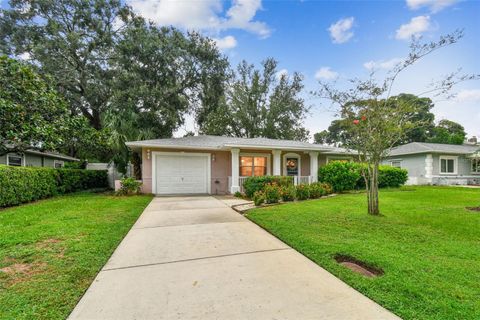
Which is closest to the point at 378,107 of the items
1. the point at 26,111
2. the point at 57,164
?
the point at 26,111

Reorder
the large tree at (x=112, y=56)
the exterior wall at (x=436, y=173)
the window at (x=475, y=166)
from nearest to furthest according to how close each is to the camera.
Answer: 1. the large tree at (x=112, y=56)
2. the exterior wall at (x=436, y=173)
3. the window at (x=475, y=166)

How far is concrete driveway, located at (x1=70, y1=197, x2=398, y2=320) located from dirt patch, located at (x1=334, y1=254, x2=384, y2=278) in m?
0.45

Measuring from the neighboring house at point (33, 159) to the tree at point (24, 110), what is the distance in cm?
423

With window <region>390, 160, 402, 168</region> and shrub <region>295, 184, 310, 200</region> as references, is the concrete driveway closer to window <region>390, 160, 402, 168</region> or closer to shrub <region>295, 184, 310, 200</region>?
shrub <region>295, 184, 310, 200</region>

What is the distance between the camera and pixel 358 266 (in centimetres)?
307

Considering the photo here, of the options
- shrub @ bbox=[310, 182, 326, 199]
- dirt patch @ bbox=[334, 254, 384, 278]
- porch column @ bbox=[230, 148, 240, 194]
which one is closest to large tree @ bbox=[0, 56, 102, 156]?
porch column @ bbox=[230, 148, 240, 194]

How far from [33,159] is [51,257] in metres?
14.7

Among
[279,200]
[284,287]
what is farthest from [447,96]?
[284,287]

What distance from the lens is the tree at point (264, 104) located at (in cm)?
2402

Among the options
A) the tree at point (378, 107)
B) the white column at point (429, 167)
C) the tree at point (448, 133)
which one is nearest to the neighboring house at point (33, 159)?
the tree at point (378, 107)

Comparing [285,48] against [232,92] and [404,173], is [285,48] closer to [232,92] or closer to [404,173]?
[404,173]

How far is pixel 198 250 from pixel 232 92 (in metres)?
22.2

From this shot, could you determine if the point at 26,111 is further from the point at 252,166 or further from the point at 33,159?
the point at 252,166

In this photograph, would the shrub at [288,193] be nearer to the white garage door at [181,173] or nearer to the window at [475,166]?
the white garage door at [181,173]
